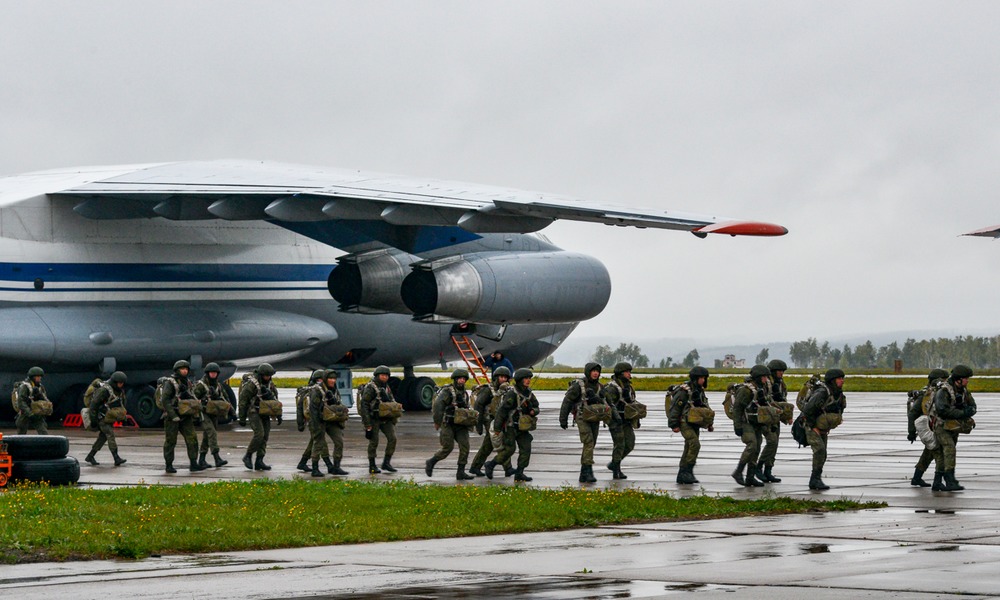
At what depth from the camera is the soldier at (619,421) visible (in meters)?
17.6

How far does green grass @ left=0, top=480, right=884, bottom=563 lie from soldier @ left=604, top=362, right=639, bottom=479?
6.66 feet

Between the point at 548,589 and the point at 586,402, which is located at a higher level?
the point at 586,402

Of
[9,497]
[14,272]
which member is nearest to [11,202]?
[14,272]

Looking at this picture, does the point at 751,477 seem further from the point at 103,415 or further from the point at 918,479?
the point at 103,415

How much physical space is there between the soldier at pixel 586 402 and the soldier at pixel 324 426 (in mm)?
3058

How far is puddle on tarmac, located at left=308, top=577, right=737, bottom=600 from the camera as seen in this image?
28.4 ft

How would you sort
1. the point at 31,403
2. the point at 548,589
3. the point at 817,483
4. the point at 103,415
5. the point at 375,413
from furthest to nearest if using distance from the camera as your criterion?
1. the point at 31,403
2. the point at 103,415
3. the point at 375,413
4. the point at 817,483
5. the point at 548,589

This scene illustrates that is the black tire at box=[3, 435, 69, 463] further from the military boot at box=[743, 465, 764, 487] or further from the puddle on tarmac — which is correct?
the puddle on tarmac

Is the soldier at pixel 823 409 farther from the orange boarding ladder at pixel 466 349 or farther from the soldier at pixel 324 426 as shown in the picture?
the orange boarding ladder at pixel 466 349

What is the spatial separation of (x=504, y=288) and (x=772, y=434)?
10088 millimetres

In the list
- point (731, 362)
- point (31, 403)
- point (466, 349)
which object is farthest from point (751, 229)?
point (731, 362)

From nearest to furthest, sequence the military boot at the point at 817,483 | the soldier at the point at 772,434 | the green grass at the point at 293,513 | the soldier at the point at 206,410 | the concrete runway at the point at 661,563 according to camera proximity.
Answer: the concrete runway at the point at 661,563 < the green grass at the point at 293,513 < the military boot at the point at 817,483 < the soldier at the point at 772,434 < the soldier at the point at 206,410

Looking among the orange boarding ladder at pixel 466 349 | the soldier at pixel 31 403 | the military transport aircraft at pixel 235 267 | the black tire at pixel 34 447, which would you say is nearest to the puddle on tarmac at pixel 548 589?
the black tire at pixel 34 447

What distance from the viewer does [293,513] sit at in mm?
13258
